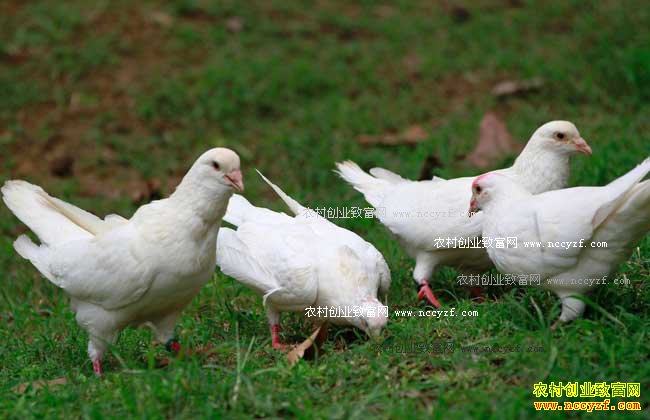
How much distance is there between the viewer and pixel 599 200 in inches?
155

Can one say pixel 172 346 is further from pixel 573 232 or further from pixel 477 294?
pixel 573 232

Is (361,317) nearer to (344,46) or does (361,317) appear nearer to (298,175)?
(298,175)

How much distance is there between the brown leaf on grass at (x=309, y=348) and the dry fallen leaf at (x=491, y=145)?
3.34 meters

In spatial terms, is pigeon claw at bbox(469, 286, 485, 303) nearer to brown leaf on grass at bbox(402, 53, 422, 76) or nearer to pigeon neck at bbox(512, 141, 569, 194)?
pigeon neck at bbox(512, 141, 569, 194)

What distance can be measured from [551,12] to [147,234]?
721cm

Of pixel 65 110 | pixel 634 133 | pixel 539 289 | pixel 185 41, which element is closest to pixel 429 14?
pixel 185 41

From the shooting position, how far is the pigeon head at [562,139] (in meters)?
4.94

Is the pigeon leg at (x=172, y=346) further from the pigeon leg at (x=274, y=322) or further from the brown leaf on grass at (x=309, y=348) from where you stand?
the brown leaf on grass at (x=309, y=348)

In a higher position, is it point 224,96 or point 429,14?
point 429,14

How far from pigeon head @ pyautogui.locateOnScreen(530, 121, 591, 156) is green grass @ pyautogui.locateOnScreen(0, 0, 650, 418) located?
29.2 inches

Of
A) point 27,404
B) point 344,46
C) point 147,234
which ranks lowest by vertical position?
point 27,404

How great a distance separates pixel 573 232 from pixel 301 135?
475 centimetres

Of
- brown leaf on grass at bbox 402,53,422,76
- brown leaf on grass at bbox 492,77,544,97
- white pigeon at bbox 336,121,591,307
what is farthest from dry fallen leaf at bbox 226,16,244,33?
white pigeon at bbox 336,121,591,307

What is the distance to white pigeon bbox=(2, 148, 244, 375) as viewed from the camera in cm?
417
